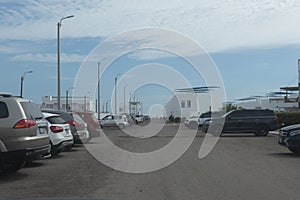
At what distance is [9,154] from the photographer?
11156 millimetres

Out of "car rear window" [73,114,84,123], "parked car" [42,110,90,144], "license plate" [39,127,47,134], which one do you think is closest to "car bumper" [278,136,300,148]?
"parked car" [42,110,90,144]

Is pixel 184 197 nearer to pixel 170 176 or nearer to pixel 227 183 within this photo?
pixel 227 183

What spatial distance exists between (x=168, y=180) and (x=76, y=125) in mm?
9312

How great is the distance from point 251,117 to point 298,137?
1611 centimetres

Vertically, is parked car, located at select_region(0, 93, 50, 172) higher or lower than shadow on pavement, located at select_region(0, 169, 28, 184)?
higher

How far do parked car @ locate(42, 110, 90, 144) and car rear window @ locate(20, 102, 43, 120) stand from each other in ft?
20.2

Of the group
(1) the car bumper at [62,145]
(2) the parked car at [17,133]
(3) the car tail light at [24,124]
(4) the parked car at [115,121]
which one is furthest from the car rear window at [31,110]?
(4) the parked car at [115,121]

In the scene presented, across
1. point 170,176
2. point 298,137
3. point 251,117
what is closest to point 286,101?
point 251,117

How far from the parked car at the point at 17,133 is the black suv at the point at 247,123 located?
885 inches

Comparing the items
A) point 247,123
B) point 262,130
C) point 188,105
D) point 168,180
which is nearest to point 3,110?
point 168,180

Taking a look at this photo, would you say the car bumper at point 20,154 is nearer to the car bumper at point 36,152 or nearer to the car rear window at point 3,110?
the car bumper at point 36,152

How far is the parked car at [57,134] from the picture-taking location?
51.3ft

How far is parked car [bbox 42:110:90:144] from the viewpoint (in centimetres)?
1930

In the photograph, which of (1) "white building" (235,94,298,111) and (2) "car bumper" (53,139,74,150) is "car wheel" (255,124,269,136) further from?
(1) "white building" (235,94,298,111)
